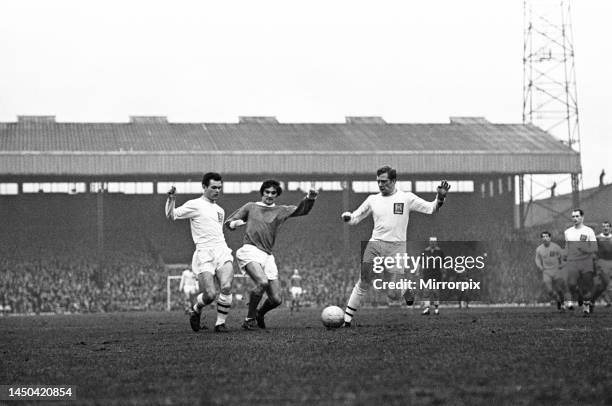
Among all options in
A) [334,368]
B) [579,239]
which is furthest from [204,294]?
[579,239]

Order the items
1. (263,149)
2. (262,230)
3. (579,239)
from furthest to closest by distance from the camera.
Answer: (263,149), (579,239), (262,230)

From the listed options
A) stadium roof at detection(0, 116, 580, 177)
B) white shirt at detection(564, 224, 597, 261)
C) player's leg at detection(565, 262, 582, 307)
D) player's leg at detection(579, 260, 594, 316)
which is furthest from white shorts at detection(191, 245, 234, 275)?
stadium roof at detection(0, 116, 580, 177)

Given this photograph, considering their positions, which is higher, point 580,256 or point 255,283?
point 580,256

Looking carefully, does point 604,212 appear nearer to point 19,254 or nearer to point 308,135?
point 308,135

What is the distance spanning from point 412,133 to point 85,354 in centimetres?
4945

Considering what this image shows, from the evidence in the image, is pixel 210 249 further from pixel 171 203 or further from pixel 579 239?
pixel 579 239

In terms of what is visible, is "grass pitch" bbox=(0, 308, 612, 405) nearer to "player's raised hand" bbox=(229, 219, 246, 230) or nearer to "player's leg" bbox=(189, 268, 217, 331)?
"player's leg" bbox=(189, 268, 217, 331)

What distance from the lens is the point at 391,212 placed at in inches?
683

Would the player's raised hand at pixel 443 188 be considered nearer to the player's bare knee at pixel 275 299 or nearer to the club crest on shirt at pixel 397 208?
the club crest on shirt at pixel 397 208

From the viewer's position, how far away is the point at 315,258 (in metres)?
56.8

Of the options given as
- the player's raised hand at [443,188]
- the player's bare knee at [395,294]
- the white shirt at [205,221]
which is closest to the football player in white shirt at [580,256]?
the player's bare knee at [395,294]
